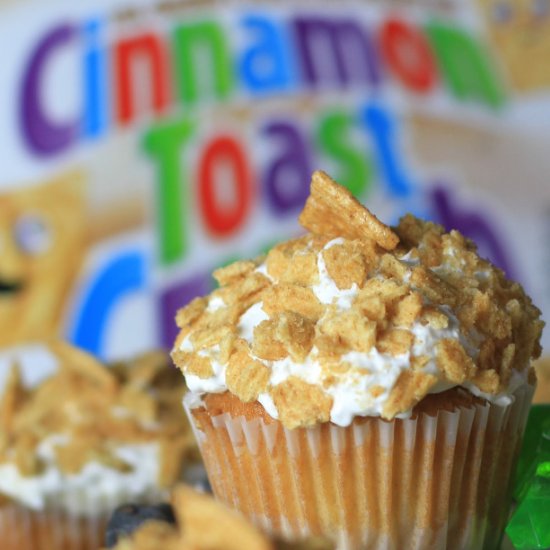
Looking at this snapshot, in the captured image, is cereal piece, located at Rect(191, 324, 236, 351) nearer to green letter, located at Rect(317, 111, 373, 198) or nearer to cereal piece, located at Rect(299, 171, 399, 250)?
cereal piece, located at Rect(299, 171, 399, 250)

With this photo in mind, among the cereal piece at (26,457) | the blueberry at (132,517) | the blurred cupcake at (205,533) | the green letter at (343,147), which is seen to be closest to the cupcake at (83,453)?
the cereal piece at (26,457)

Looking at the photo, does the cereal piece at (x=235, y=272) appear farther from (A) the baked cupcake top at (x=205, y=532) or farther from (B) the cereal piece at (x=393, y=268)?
(A) the baked cupcake top at (x=205, y=532)

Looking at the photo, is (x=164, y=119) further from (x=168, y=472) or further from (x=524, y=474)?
(x=524, y=474)

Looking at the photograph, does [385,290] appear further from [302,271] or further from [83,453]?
[83,453]

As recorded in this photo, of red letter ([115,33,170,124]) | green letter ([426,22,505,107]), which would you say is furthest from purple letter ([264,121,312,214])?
green letter ([426,22,505,107])

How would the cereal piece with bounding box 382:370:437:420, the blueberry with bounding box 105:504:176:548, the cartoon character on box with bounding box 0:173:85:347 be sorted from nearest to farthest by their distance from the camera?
the cereal piece with bounding box 382:370:437:420 → the blueberry with bounding box 105:504:176:548 → the cartoon character on box with bounding box 0:173:85:347

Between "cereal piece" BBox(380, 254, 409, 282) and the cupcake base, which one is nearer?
"cereal piece" BBox(380, 254, 409, 282)
